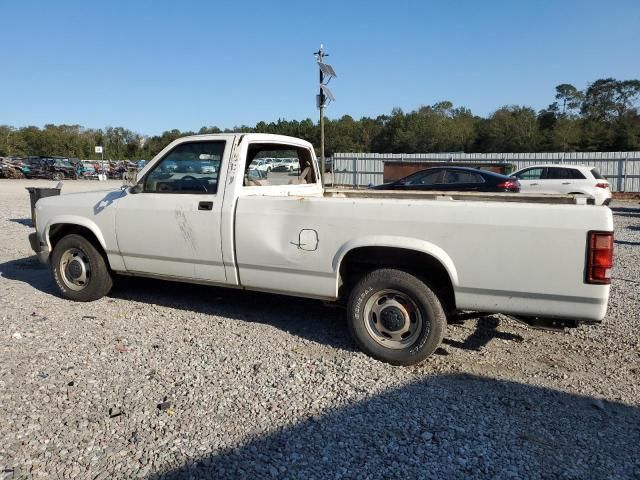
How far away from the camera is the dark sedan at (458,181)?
13844 mm

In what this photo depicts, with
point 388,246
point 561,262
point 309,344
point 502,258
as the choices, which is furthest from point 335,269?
point 561,262

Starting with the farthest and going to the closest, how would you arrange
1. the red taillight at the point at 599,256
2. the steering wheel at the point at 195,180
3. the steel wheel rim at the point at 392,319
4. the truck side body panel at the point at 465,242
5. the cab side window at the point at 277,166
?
the cab side window at the point at 277,166, the steering wheel at the point at 195,180, the steel wheel rim at the point at 392,319, the truck side body panel at the point at 465,242, the red taillight at the point at 599,256

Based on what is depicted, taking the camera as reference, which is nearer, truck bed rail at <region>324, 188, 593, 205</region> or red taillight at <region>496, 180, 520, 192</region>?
truck bed rail at <region>324, 188, 593, 205</region>

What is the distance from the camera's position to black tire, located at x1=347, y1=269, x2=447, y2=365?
13.6 ft

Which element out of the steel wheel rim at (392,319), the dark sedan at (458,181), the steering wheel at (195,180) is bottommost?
the steel wheel rim at (392,319)

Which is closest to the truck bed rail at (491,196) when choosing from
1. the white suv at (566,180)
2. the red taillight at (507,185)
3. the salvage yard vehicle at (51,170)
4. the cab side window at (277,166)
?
the cab side window at (277,166)

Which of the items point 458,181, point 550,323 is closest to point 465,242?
point 550,323

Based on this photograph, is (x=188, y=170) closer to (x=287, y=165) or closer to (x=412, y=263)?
(x=287, y=165)

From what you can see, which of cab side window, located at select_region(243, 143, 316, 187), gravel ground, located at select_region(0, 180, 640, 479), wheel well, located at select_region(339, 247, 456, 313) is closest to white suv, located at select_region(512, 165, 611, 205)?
cab side window, located at select_region(243, 143, 316, 187)

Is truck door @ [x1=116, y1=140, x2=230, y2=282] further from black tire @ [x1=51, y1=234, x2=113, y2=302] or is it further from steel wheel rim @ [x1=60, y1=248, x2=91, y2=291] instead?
steel wheel rim @ [x1=60, y1=248, x2=91, y2=291]

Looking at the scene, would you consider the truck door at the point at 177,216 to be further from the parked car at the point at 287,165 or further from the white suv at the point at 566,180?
the white suv at the point at 566,180

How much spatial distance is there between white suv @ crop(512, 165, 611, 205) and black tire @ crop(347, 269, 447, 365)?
14.1 meters

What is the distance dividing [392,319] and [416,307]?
0.23 meters

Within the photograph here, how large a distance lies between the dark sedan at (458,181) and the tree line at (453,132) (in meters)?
32.4
